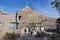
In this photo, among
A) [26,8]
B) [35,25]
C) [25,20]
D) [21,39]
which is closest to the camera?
[21,39]

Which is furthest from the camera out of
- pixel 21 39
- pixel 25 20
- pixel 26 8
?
pixel 26 8

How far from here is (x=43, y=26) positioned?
3800 cm

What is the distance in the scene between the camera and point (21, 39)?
20.7 meters

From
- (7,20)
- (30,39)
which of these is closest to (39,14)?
(7,20)

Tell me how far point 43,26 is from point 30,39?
56.5 ft

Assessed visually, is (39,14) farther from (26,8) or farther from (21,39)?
(21,39)

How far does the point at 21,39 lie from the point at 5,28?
1825 cm

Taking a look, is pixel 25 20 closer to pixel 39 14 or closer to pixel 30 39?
pixel 39 14

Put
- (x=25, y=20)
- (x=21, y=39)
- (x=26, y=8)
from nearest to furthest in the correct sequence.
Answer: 1. (x=21, y=39)
2. (x=25, y=20)
3. (x=26, y=8)

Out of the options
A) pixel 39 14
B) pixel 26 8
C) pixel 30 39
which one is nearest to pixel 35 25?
pixel 39 14

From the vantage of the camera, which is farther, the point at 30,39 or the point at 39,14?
the point at 39,14

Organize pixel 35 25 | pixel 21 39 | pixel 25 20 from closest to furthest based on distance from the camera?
pixel 21 39, pixel 35 25, pixel 25 20

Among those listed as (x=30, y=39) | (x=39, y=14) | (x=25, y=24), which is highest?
(x=39, y=14)

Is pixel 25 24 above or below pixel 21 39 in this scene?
above
